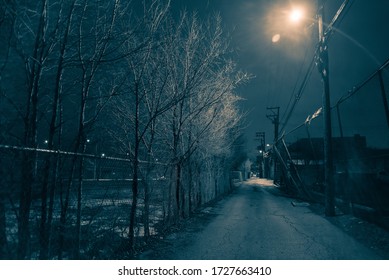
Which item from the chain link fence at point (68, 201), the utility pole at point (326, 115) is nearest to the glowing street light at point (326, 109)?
the utility pole at point (326, 115)

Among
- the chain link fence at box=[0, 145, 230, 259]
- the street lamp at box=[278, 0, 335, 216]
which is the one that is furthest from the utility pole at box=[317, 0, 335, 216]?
the chain link fence at box=[0, 145, 230, 259]

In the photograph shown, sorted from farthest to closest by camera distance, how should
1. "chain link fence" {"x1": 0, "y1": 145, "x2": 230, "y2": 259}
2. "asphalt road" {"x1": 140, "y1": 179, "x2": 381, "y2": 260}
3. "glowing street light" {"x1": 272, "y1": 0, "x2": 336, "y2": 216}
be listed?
"glowing street light" {"x1": 272, "y1": 0, "x2": 336, "y2": 216} < "asphalt road" {"x1": 140, "y1": 179, "x2": 381, "y2": 260} < "chain link fence" {"x1": 0, "y1": 145, "x2": 230, "y2": 259}

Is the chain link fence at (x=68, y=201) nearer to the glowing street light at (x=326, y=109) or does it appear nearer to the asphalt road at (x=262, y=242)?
the asphalt road at (x=262, y=242)

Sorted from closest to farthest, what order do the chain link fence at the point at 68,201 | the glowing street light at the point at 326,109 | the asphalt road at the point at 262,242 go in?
1. the chain link fence at the point at 68,201
2. the asphalt road at the point at 262,242
3. the glowing street light at the point at 326,109

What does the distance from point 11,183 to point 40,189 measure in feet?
1.72

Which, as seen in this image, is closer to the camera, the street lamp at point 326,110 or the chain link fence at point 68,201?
the chain link fence at point 68,201

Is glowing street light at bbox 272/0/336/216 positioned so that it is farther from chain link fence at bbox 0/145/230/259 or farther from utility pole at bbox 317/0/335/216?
chain link fence at bbox 0/145/230/259

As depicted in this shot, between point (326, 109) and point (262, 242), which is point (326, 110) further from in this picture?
point (262, 242)

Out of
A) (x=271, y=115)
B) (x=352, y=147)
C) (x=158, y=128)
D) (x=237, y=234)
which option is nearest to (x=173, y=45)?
(x=158, y=128)

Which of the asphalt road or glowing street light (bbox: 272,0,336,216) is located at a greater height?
glowing street light (bbox: 272,0,336,216)

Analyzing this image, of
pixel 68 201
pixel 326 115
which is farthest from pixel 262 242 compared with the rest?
pixel 326 115

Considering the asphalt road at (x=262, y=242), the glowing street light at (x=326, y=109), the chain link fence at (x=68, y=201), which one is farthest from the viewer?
the glowing street light at (x=326, y=109)
